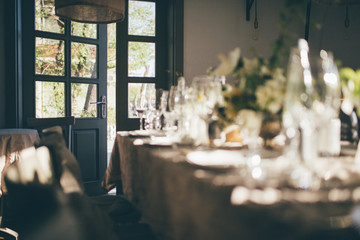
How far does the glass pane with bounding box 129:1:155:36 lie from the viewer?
373cm

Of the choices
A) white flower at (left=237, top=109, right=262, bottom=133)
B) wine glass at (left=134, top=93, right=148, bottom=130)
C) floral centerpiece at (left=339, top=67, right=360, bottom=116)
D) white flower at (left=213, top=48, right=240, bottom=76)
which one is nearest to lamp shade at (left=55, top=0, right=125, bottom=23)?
wine glass at (left=134, top=93, right=148, bottom=130)

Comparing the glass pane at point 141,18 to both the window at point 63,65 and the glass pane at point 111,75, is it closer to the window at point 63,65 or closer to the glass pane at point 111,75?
the window at point 63,65

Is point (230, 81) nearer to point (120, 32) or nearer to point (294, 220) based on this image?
point (120, 32)

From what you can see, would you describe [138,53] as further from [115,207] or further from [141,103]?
[115,207]

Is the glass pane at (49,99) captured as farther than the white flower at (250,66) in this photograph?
Yes

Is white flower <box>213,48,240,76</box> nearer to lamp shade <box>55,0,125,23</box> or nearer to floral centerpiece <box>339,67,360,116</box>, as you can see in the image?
floral centerpiece <box>339,67,360,116</box>

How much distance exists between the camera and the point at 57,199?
696mm

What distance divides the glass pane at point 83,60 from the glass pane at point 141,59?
418 millimetres

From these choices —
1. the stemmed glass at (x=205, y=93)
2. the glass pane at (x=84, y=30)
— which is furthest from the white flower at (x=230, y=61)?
the glass pane at (x=84, y=30)

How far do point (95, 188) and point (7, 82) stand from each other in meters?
1.45

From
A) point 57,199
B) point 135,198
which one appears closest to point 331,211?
point 57,199

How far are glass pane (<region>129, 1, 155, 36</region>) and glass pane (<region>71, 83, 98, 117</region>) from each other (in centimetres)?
82

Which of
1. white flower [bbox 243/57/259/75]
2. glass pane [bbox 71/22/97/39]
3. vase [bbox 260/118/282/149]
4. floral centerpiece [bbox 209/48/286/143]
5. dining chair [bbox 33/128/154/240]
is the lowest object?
dining chair [bbox 33/128/154/240]

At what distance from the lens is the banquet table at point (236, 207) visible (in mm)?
544
